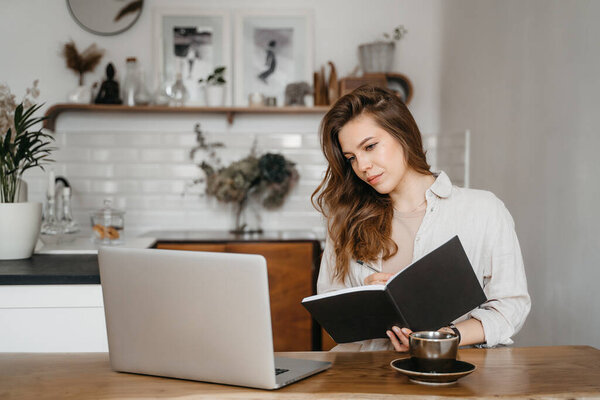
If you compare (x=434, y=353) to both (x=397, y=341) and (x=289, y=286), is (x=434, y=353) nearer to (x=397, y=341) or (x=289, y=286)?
(x=397, y=341)

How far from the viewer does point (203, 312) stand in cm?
123

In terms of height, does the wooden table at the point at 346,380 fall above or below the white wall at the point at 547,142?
below

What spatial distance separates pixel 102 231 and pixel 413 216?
1723mm

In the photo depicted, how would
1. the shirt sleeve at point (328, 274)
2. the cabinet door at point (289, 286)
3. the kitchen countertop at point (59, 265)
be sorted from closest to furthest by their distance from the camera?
the shirt sleeve at point (328, 274)
the kitchen countertop at point (59, 265)
the cabinet door at point (289, 286)

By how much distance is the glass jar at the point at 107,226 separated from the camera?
10.1 feet

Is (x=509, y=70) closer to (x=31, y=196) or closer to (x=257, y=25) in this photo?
(x=257, y=25)

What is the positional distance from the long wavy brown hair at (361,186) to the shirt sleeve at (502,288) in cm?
28

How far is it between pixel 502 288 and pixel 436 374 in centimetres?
59

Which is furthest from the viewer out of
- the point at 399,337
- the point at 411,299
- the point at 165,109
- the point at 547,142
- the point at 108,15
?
the point at 108,15

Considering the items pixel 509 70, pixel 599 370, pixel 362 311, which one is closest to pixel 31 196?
pixel 509 70

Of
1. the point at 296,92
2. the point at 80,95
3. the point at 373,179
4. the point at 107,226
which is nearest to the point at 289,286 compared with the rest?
the point at 107,226

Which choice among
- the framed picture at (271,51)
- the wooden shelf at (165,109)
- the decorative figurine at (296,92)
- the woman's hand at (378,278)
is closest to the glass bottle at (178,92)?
the wooden shelf at (165,109)

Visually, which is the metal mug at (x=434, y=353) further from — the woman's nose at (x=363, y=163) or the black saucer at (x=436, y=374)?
the woman's nose at (x=363, y=163)

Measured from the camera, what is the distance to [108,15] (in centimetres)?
422
